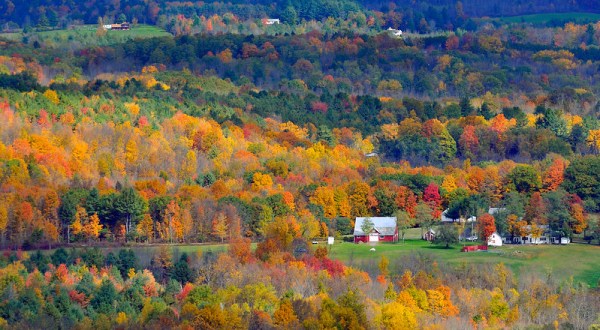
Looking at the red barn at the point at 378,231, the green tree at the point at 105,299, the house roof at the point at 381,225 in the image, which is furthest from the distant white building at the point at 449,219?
the green tree at the point at 105,299

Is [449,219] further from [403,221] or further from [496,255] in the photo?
[496,255]

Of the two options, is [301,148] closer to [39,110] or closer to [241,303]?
[39,110]

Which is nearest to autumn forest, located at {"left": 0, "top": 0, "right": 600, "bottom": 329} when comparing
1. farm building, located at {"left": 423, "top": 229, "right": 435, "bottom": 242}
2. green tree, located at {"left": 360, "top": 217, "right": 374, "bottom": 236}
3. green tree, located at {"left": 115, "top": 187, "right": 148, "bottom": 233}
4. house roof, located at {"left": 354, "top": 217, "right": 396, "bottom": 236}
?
green tree, located at {"left": 115, "top": 187, "right": 148, "bottom": 233}

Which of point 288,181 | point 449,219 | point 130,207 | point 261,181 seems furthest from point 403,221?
point 130,207

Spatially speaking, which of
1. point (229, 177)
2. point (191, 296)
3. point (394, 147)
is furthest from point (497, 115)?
point (191, 296)

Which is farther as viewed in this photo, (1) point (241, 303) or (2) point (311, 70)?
(2) point (311, 70)

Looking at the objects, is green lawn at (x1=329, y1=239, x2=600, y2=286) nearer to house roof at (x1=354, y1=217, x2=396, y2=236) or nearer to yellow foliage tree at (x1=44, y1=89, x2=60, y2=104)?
house roof at (x1=354, y1=217, x2=396, y2=236)
